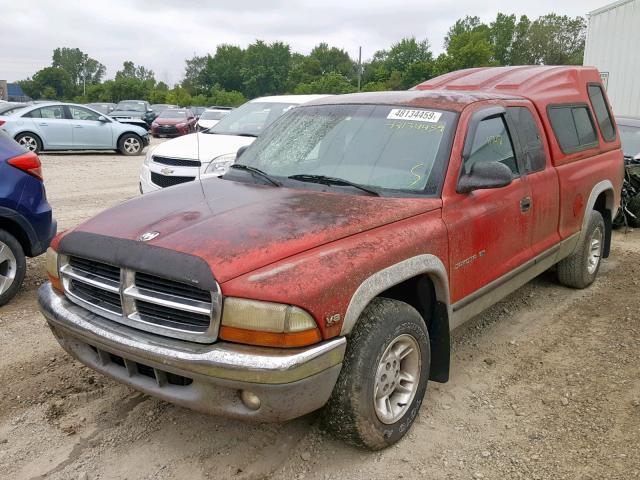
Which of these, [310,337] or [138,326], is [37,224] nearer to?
[138,326]

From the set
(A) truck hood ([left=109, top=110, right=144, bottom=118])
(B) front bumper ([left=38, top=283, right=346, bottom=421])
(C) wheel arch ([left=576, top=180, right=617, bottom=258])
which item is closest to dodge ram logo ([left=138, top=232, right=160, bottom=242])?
(B) front bumper ([left=38, top=283, right=346, bottom=421])

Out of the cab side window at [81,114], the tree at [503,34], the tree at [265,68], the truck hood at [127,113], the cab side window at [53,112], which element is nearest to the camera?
the cab side window at [53,112]

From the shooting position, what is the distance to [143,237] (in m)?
2.78

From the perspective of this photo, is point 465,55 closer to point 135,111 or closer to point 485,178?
point 135,111

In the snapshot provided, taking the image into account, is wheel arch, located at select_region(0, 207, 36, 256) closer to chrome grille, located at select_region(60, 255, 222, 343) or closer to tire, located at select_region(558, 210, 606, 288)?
chrome grille, located at select_region(60, 255, 222, 343)

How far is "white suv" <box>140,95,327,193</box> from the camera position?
7.43 m

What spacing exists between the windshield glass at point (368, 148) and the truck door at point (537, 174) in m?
0.81

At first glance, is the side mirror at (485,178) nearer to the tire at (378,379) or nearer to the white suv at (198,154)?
the tire at (378,379)

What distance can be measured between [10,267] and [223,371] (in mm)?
3267

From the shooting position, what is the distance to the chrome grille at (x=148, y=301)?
2506 millimetres

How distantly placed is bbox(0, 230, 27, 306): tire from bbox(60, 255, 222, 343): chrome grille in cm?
219

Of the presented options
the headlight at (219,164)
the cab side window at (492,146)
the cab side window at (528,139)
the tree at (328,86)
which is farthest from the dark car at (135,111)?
the tree at (328,86)

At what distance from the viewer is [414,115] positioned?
374cm

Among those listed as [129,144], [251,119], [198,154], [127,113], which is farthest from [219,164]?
[127,113]
